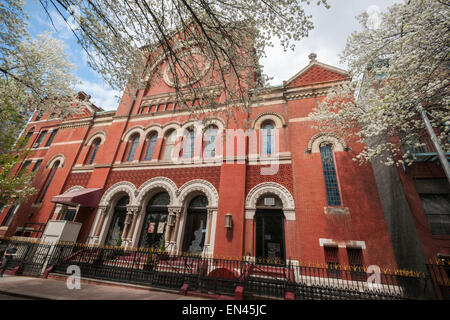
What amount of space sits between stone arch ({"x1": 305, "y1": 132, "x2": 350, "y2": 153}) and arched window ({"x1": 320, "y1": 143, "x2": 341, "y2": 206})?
0.27 metres

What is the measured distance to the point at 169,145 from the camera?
13609 mm

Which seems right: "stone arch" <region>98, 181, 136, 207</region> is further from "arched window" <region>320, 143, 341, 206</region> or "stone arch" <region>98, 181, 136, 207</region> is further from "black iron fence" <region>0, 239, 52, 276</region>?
"arched window" <region>320, 143, 341, 206</region>

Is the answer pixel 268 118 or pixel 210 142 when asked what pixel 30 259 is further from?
pixel 268 118

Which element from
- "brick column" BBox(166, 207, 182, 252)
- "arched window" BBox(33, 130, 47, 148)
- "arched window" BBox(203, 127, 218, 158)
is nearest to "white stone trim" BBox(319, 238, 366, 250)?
"brick column" BBox(166, 207, 182, 252)

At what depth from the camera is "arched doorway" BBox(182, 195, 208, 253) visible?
10531mm

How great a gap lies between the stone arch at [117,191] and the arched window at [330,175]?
1187cm

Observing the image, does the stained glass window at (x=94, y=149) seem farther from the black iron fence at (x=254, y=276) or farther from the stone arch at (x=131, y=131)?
the black iron fence at (x=254, y=276)

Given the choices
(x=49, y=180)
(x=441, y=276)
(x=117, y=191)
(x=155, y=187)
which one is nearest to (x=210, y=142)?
(x=155, y=187)

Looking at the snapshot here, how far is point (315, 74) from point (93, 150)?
1873 centimetres

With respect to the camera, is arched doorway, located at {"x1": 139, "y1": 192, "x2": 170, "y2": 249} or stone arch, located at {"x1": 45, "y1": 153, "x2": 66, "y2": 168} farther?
stone arch, located at {"x1": 45, "y1": 153, "x2": 66, "y2": 168}

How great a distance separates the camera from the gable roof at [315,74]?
11664 millimetres

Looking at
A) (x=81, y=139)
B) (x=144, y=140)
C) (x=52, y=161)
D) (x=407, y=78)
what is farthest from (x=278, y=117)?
(x=52, y=161)

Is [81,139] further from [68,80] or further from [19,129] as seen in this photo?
[68,80]

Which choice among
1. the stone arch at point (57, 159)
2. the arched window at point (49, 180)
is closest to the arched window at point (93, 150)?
the stone arch at point (57, 159)
